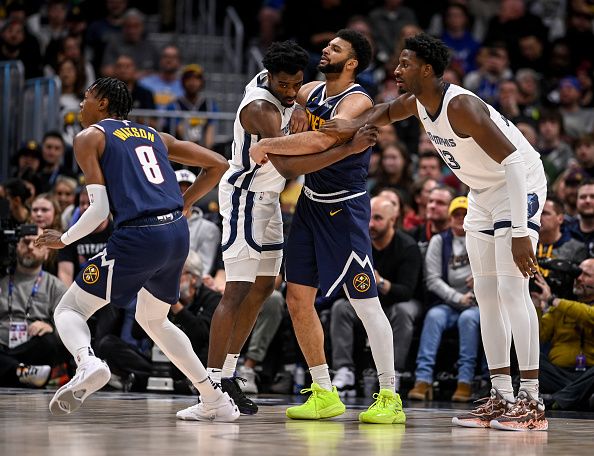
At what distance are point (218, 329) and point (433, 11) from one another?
9480 mm

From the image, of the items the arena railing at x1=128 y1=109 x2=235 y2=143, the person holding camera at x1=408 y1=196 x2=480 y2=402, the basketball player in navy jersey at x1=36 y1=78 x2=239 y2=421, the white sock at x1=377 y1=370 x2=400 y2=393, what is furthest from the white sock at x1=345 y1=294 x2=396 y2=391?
the arena railing at x1=128 y1=109 x2=235 y2=143

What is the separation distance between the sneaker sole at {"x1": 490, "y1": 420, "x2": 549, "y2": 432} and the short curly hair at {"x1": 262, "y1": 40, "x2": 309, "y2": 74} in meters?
2.18

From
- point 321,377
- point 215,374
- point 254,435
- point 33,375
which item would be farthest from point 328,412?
point 33,375

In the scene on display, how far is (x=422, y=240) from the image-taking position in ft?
31.1

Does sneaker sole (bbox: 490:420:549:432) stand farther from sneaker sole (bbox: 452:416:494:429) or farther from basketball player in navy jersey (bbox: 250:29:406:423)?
basketball player in navy jersey (bbox: 250:29:406:423)

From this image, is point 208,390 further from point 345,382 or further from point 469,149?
point 345,382

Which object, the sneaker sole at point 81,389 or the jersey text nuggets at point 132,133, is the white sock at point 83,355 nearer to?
the sneaker sole at point 81,389

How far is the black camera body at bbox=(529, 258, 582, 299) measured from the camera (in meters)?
7.88

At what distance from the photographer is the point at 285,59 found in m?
6.12

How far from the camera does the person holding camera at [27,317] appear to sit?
8684 mm

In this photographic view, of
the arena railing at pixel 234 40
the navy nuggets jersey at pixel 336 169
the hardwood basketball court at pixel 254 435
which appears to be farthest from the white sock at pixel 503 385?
the arena railing at pixel 234 40

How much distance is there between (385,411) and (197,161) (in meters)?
1.69

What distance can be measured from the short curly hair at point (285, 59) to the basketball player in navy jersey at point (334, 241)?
177 mm

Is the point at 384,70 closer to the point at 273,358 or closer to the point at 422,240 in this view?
the point at 422,240
